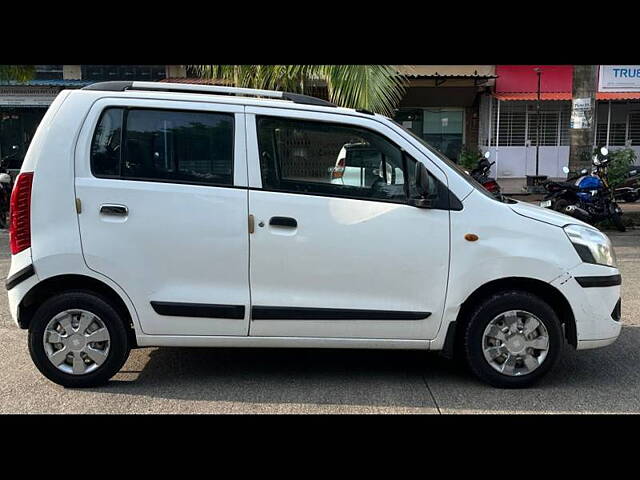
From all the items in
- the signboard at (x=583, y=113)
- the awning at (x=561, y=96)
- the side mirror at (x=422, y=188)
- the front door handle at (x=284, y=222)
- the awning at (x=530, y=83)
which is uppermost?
the awning at (x=530, y=83)

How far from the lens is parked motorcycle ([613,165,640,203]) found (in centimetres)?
1195

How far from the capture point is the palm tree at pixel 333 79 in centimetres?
798

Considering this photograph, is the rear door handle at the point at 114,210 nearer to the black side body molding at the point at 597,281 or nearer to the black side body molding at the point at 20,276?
the black side body molding at the point at 20,276

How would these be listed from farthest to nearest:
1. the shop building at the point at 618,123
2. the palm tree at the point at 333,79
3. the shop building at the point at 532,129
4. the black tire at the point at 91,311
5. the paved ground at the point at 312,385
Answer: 1. the shop building at the point at 618,123
2. the shop building at the point at 532,129
3. the palm tree at the point at 333,79
4. the black tire at the point at 91,311
5. the paved ground at the point at 312,385

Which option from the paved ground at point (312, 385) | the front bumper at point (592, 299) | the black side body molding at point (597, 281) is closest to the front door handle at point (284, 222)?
the paved ground at point (312, 385)

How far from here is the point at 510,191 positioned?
17.3 meters

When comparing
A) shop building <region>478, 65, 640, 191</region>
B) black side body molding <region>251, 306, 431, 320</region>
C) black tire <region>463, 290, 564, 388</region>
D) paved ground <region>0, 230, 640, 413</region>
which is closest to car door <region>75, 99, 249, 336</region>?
black side body molding <region>251, 306, 431, 320</region>

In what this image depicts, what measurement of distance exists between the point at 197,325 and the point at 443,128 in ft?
49.9

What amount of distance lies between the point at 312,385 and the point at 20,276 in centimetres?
222

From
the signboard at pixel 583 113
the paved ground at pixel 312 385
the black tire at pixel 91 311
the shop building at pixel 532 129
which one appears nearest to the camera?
the paved ground at pixel 312 385

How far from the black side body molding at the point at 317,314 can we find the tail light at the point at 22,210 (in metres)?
1.66

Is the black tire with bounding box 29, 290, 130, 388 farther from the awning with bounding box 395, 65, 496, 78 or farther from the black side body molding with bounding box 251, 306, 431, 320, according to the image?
the awning with bounding box 395, 65, 496, 78

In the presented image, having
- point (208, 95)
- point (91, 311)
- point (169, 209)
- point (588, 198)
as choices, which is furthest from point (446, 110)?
point (91, 311)
